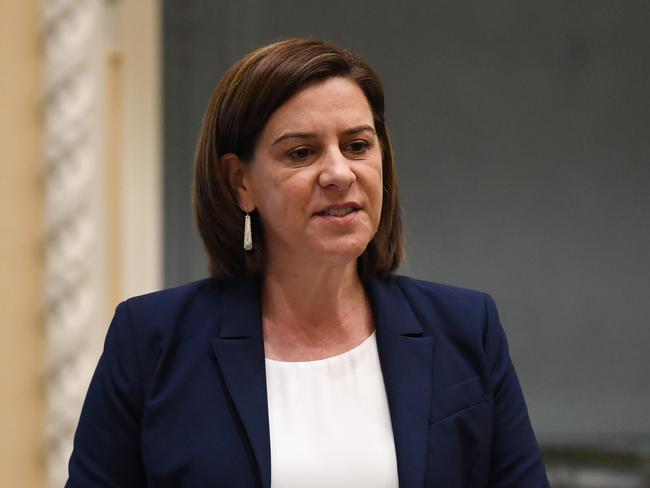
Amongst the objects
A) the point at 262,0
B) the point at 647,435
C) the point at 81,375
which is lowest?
the point at 647,435

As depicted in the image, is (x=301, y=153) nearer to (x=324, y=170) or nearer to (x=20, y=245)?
(x=324, y=170)

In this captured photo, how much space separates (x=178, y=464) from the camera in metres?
1.58

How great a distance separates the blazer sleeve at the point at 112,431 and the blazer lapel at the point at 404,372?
1.28 ft

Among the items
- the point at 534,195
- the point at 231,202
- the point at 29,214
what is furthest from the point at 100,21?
the point at 534,195

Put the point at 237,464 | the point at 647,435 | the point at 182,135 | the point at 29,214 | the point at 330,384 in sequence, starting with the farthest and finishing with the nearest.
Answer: the point at 647,435 → the point at 182,135 → the point at 29,214 → the point at 330,384 → the point at 237,464

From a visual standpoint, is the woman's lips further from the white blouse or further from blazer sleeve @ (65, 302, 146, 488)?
blazer sleeve @ (65, 302, 146, 488)

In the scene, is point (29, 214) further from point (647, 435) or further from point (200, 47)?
point (647, 435)

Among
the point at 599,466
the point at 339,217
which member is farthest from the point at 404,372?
the point at 599,466

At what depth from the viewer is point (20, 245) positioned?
85.6 inches

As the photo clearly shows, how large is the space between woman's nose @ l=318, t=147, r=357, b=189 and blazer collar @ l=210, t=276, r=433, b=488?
0.84 ft

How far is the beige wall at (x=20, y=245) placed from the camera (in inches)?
85.1

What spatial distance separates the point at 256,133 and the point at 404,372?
0.44 m

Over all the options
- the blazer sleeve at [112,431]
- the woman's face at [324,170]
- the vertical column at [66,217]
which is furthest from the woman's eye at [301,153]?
the vertical column at [66,217]

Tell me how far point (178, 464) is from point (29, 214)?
2.65 ft
